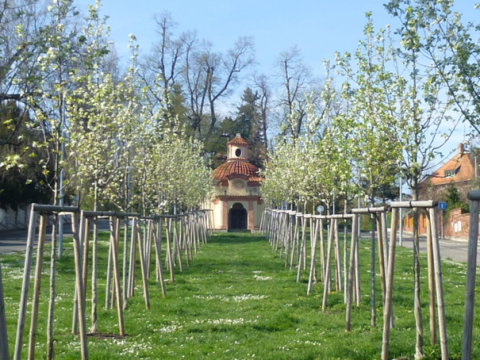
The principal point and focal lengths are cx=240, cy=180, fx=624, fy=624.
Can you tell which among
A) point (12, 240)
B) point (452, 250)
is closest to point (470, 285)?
point (452, 250)

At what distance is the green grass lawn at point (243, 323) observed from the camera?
8.04m

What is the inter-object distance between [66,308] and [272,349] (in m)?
5.31

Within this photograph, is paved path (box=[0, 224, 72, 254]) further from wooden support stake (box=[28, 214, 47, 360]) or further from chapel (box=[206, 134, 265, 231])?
wooden support stake (box=[28, 214, 47, 360])

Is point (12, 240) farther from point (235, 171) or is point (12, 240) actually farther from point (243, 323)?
point (243, 323)

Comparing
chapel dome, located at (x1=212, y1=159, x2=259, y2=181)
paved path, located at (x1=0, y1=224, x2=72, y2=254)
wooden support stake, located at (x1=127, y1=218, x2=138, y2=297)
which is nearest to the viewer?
wooden support stake, located at (x1=127, y1=218, x2=138, y2=297)

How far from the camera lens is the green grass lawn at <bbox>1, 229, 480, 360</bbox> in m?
8.04

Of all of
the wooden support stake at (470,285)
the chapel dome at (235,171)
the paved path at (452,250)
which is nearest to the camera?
the wooden support stake at (470,285)

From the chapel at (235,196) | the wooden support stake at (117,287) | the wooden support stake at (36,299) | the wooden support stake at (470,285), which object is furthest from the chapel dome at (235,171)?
the wooden support stake at (470,285)

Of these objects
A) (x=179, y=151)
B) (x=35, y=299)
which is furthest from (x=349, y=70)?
(x=179, y=151)

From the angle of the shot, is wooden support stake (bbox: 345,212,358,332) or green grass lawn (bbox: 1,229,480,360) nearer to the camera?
green grass lawn (bbox: 1,229,480,360)

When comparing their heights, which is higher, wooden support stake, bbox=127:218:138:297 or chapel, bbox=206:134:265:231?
chapel, bbox=206:134:265:231

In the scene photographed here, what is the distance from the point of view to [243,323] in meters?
10.1

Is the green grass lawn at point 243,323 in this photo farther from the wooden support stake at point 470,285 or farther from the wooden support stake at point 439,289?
the wooden support stake at point 470,285

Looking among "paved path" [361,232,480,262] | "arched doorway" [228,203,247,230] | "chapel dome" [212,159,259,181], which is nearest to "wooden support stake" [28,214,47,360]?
"paved path" [361,232,480,262]
